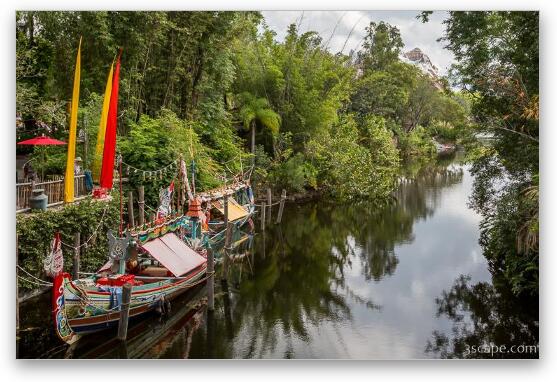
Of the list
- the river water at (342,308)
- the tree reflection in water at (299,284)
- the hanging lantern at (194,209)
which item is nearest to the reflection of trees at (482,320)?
the river water at (342,308)

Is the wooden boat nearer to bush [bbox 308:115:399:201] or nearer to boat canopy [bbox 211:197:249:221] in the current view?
boat canopy [bbox 211:197:249:221]

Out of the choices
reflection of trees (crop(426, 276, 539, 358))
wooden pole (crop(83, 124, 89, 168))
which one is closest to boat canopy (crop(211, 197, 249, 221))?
wooden pole (crop(83, 124, 89, 168))

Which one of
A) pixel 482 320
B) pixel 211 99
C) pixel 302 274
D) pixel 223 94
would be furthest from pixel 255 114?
pixel 482 320

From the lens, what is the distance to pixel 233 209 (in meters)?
14.2

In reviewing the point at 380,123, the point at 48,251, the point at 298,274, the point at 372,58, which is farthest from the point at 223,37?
the point at 372,58

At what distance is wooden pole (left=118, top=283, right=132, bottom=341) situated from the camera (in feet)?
23.2

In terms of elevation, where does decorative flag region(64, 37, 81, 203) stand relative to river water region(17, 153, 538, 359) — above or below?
above

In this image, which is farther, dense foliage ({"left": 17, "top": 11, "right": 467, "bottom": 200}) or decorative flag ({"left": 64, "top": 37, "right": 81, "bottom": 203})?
dense foliage ({"left": 17, "top": 11, "right": 467, "bottom": 200})

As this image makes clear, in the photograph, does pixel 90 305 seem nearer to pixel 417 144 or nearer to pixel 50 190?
pixel 50 190

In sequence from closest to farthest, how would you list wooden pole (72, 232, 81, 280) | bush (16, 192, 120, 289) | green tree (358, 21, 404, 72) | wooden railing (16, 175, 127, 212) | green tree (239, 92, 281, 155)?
bush (16, 192, 120, 289)
wooden railing (16, 175, 127, 212)
wooden pole (72, 232, 81, 280)
green tree (239, 92, 281, 155)
green tree (358, 21, 404, 72)

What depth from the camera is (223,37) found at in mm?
15297

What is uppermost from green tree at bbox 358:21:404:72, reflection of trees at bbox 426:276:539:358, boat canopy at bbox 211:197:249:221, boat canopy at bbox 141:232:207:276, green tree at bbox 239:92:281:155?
green tree at bbox 358:21:404:72

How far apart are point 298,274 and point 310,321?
269 cm

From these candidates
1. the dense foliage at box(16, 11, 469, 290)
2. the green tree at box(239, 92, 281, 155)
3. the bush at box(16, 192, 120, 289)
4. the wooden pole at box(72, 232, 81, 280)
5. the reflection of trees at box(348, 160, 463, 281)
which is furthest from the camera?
the green tree at box(239, 92, 281, 155)
